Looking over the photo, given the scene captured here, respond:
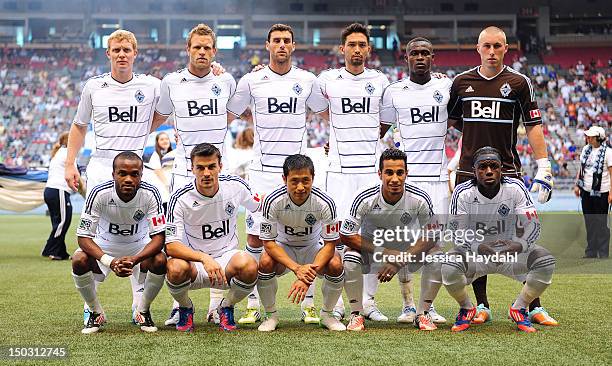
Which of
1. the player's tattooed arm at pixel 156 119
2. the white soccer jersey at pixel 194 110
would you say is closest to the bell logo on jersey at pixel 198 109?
the white soccer jersey at pixel 194 110

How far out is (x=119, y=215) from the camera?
602 centimetres

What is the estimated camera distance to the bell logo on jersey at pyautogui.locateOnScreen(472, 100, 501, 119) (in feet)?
21.0

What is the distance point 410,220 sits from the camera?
6.03 meters

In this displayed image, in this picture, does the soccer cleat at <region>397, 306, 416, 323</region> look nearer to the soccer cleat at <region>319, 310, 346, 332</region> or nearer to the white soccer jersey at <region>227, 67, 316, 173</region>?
the soccer cleat at <region>319, 310, 346, 332</region>

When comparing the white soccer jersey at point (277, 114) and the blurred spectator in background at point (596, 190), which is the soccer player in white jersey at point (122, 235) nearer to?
the white soccer jersey at point (277, 114)

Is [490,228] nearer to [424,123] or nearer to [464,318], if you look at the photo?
[464,318]

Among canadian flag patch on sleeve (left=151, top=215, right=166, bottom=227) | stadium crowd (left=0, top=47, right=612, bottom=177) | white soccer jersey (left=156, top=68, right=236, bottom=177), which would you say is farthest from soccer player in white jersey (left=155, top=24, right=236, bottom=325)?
stadium crowd (left=0, top=47, right=612, bottom=177)

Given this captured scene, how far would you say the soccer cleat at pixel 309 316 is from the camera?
Result: 20.8 ft

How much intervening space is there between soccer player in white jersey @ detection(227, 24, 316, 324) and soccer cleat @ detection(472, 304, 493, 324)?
1939mm

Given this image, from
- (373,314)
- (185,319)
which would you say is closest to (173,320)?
(185,319)

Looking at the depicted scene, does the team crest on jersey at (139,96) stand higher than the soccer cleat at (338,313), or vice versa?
the team crest on jersey at (139,96)

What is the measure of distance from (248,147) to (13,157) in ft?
74.2

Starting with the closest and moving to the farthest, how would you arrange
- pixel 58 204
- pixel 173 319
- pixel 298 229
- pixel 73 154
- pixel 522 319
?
pixel 522 319
pixel 298 229
pixel 173 319
pixel 73 154
pixel 58 204

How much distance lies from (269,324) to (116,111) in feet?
7.20
